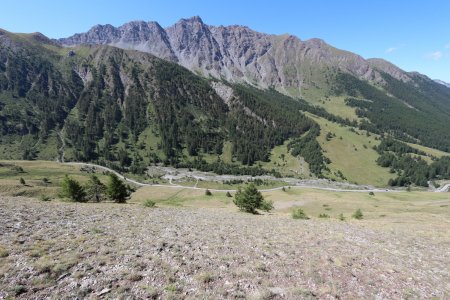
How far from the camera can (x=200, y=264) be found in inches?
653

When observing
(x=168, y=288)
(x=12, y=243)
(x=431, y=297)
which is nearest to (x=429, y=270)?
(x=431, y=297)

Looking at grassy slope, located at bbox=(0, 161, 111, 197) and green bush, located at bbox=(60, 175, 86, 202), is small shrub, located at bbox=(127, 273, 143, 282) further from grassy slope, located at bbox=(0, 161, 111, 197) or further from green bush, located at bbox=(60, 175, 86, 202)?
grassy slope, located at bbox=(0, 161, 111, 197)

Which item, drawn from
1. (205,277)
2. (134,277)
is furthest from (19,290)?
(205,277)

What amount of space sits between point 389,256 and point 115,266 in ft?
72.5

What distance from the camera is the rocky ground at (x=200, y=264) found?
43.4ft

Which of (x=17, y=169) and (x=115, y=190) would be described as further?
(x=17, y=169)

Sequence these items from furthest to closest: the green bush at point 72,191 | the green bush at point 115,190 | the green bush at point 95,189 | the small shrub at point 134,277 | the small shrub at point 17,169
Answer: the small shrub at point 17,169 < the green bush at point 95,189 < the green bush at point 115,190 < the green bush at point 72,191 < the small shrub at point 134,277

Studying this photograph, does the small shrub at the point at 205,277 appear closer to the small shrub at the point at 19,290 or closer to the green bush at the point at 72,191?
the small shrub at the point at 19,290

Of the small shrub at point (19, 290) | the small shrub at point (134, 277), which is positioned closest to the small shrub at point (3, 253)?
the small shrub at point (19, 290)

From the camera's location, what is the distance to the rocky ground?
13234 mm

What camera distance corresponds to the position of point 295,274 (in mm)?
16078

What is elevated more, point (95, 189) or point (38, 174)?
point (95, 189)

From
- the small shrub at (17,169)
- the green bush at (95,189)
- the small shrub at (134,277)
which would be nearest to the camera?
the small shrub at (134,277)

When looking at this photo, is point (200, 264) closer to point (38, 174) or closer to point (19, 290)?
point (19, 290)
